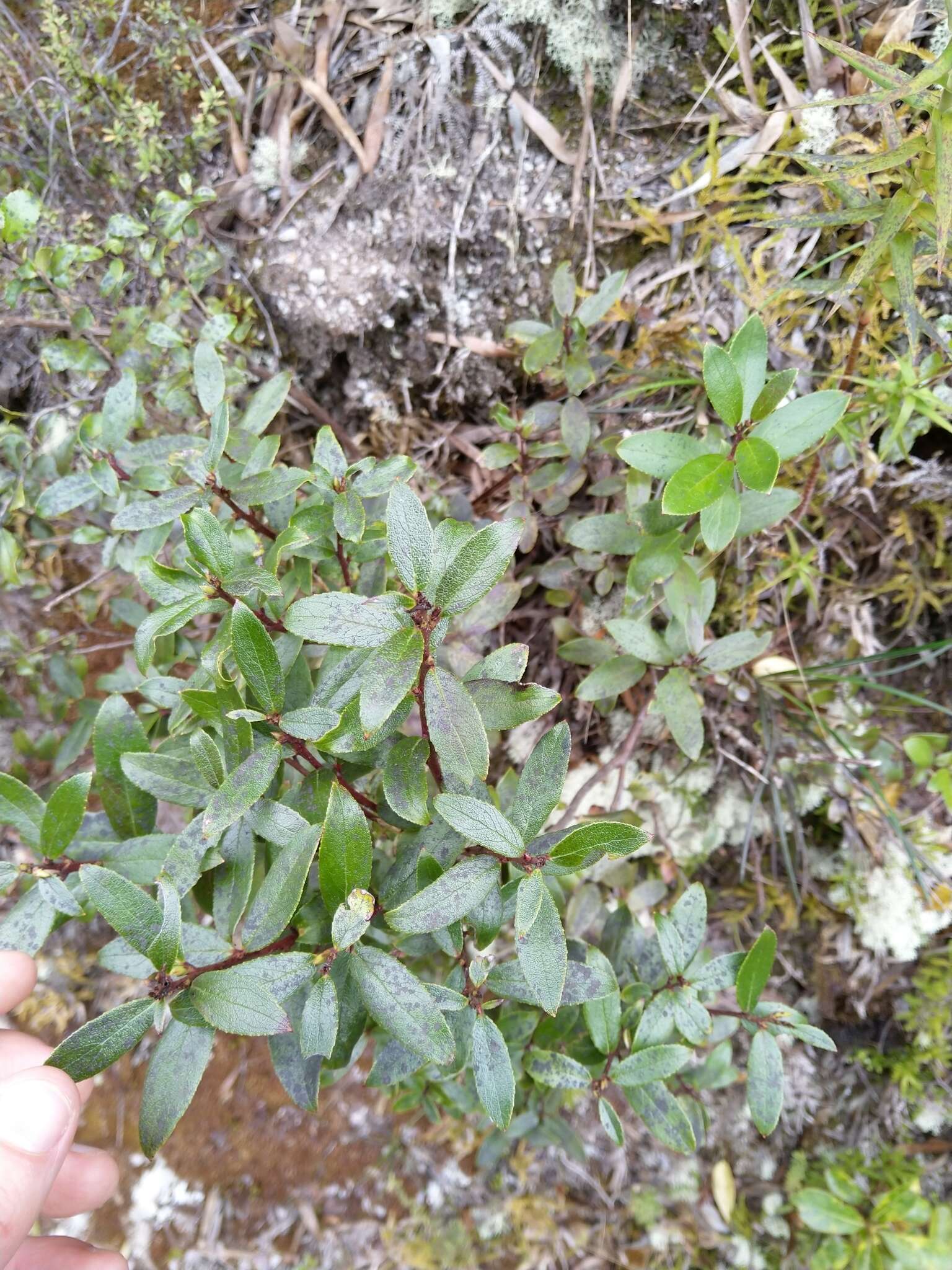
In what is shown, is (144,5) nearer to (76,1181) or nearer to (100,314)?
(100,314)

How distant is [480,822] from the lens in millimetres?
937

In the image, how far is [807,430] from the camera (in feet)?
3.92

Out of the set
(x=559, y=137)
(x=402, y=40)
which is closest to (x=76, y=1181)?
(x=559, y=137)

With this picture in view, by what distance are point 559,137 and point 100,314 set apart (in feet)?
4.05

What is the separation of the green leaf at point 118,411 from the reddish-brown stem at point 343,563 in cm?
47

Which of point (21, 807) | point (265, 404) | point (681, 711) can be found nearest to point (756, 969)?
point (681, 711)

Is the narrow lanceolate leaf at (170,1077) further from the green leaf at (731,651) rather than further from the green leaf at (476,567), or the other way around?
the green leaf at (731,651)

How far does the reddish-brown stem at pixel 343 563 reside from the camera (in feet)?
4.08

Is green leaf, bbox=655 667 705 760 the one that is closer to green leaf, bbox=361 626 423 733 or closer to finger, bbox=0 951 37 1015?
green leaf, bbox=361 626 423 733

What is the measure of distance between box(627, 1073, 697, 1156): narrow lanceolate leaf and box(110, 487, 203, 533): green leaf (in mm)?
1155

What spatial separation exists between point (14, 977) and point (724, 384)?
1.44 m

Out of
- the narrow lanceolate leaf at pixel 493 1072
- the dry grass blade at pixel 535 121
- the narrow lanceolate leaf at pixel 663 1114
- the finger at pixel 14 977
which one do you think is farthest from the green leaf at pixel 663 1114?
the dry grass blade at pixel 535 121

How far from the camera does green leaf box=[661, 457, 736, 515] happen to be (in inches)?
45.1

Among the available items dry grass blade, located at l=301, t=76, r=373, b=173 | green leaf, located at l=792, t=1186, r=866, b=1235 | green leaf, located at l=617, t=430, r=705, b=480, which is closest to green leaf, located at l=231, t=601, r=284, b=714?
green leaf, located at l=617, t=430, r=705, b=480
